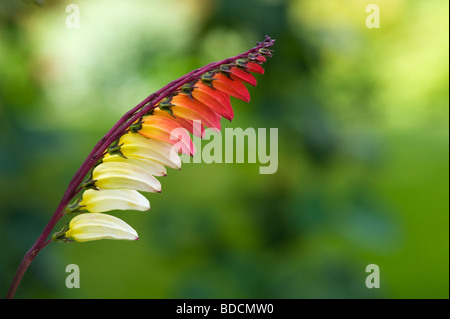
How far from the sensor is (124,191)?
0.23 m

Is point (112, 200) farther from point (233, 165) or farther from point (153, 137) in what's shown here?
point (233, 165)

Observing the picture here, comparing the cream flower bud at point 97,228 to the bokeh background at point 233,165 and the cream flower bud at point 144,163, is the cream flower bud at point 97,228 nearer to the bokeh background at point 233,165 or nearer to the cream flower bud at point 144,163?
the cream flower bud at point 144,163

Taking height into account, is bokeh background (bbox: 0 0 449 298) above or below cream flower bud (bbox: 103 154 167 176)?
above

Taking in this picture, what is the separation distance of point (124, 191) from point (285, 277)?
1.07 m

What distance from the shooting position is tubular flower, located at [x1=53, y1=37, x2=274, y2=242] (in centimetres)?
21

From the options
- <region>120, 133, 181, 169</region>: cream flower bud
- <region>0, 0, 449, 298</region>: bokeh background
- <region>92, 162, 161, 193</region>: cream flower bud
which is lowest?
<region>92, 162, 161, 193</region>: cream flower bud

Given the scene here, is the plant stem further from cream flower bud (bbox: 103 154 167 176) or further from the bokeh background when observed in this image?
the bokeh background

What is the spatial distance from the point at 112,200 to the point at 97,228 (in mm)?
14

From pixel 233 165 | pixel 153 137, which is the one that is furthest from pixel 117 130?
pixel 233 165

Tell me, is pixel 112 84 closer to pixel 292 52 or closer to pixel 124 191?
pixel 292 52

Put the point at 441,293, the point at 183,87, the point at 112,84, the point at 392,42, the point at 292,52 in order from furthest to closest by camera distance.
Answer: the point at 392,42
the point at 441,293
the point at 112,84
the point at 292,52
the point at 183,87

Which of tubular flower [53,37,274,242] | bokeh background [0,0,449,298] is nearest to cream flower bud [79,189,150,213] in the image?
tubular flower [53,37,274,242]

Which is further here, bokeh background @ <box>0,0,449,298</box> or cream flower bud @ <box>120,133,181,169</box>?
bokeh background @ <box>0,0,449,298</box>
